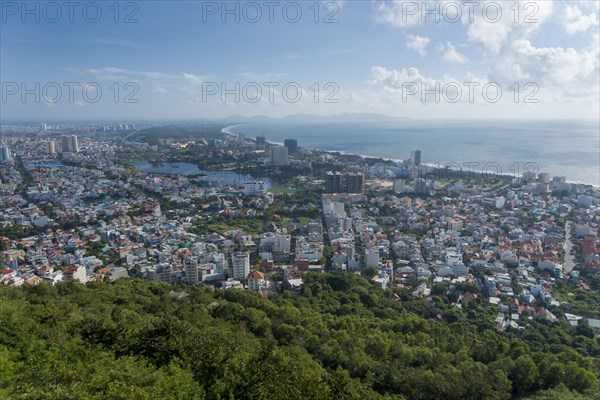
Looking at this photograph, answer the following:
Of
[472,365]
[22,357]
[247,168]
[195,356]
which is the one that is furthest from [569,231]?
[247,168]

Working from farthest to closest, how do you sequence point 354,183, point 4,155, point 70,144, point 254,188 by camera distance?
point 70,144
point 4,155
point 354,183
point 254,188

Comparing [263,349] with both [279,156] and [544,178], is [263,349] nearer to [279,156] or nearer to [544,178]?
[544,178]

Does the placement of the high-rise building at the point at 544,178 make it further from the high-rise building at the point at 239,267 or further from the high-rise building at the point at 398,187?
the high-rise building at the point at 239,267

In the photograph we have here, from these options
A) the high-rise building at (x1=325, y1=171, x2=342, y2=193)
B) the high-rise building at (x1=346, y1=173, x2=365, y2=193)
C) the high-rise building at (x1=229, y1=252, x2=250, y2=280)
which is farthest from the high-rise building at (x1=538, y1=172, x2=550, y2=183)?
the high-rise building at (x1=229, y1=252, x2=250, y2=280)

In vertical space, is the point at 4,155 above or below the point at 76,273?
above

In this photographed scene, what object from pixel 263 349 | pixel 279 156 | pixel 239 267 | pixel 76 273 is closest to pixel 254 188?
pixel 279 156

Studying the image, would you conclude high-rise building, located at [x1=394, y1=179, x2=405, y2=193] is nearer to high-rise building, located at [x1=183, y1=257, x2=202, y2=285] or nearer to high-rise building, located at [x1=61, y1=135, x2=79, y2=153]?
high-rise building, located at [x1=183, y1=257, x2=202, y2=285]

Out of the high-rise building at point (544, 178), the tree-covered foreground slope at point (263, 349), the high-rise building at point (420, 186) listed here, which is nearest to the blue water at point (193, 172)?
the high-rise building at point (420, 186)

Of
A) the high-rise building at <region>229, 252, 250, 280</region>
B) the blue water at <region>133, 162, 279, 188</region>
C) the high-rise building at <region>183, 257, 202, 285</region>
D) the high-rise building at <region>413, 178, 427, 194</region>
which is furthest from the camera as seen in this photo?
the blue water at <region>133, 162, 279, 188</region>
